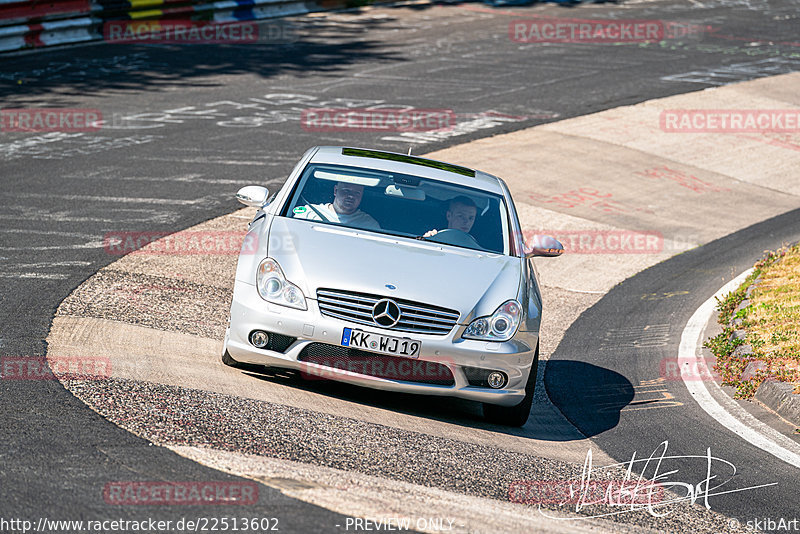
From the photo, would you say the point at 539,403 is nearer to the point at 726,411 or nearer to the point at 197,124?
the point at 726,411

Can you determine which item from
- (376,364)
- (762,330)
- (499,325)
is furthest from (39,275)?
(762,330)

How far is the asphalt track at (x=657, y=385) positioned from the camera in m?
6.01

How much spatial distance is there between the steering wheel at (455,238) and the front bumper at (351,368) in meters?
0.99

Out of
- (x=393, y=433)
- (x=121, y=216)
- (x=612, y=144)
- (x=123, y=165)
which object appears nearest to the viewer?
(x=393, y=433)

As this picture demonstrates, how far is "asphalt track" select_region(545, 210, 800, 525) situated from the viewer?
6008 mm

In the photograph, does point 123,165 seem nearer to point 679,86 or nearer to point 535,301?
point 535,301

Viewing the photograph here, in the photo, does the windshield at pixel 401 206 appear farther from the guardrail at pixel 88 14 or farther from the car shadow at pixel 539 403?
the guardrail at pixel 88 14

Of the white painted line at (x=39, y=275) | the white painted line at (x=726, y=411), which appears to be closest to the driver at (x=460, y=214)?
the white painted line at (x=726, y=411)

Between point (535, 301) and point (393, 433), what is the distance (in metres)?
1.57

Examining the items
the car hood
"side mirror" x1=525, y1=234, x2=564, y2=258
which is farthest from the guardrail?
"side mirror" x1=525, y1=234, x2=564, y2=258

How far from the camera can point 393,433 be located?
229 inches

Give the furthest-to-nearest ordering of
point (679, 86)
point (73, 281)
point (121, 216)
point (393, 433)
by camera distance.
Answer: point (679, 86) < point (121, 216) < point (73, 281) < point (393, 433)

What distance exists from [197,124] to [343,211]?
8623 mm

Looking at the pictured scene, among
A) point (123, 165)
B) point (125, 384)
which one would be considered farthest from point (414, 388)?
point (123, 165)
